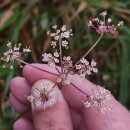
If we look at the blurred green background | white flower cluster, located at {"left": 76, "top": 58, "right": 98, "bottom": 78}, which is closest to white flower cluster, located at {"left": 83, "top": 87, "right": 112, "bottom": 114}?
white flower cluster, located at {"left": 76, "top": 58, "right": 98, "bottom": 78}

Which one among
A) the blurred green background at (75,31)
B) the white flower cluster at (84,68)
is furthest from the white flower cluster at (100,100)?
the blurred green background at (75,31)

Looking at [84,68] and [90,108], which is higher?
[84,68]

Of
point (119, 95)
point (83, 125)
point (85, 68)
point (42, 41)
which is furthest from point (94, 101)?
point (42, 41)

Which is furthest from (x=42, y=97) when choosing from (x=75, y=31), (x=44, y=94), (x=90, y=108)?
→ (x=75, y=31)

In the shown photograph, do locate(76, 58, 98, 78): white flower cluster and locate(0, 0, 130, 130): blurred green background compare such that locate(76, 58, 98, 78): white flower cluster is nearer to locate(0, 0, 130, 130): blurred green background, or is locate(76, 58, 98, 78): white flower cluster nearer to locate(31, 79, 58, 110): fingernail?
locate(31, 79, 58, 110): fingernail

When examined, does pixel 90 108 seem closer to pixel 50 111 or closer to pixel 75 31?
pixel 50 111

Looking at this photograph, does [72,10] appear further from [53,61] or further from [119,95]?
[53,61]
